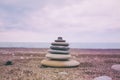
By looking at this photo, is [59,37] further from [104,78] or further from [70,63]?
[104,78]

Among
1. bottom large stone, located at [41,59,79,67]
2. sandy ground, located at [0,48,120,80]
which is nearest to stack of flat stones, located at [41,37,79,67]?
bottom large stone, located at [41,59,79,67]

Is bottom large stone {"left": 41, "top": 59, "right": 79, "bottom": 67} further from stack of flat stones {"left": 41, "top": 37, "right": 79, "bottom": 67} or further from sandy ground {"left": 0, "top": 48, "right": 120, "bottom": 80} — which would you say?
sandy ground {"left": 0, "top": 48, "right": 120, "bottom": 80}

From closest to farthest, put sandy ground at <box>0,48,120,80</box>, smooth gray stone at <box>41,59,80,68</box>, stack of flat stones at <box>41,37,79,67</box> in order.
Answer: sandy ground at <box>0,48,120,80</box> < smooth gray stone at <box>41,59,80,68</box> < stack of flat stones at <box>41,37,79,67</box>

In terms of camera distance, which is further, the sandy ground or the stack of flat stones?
the stack of flat stones

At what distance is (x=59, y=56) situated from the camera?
12211mm

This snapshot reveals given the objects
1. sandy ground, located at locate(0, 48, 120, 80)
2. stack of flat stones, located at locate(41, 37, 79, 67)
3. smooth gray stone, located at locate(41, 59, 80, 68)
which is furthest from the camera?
stack of flat stones, located at locate(41, 37, 79, 67)

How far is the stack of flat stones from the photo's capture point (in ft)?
39.8

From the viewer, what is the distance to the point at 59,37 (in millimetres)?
12992

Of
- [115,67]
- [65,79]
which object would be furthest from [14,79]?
[115,67]

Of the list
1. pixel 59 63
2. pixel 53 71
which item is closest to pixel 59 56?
pixel 59 63

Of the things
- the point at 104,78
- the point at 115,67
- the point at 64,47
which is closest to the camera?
the point at 104,78

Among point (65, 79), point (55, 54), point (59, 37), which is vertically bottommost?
point (65, 79)

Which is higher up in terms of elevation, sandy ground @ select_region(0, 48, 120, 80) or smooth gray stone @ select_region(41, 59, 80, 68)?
smooth gray stone @ select_region(41, 59, 80, 68)

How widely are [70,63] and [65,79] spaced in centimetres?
370
